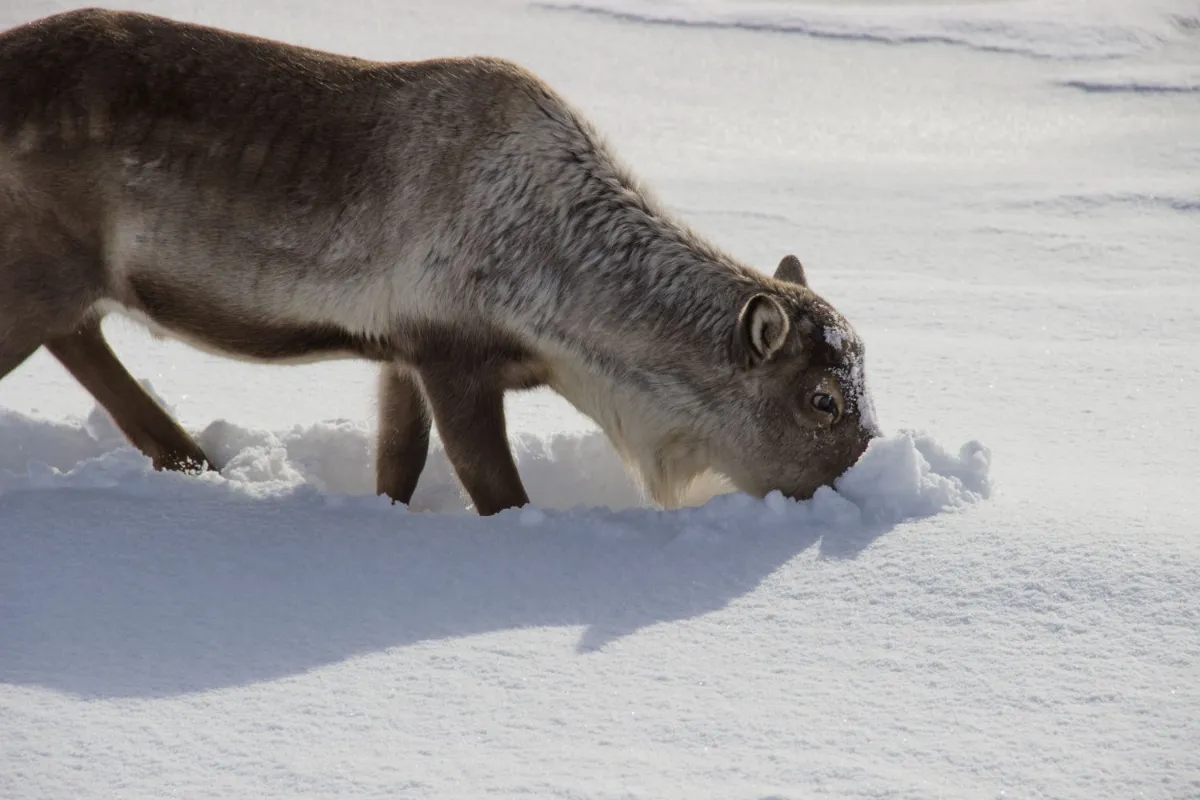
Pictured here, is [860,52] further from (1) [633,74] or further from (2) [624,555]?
(2) [624,555]

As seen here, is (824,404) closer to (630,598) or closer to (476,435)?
(476,435)

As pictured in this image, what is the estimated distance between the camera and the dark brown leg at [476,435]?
4.07 metres

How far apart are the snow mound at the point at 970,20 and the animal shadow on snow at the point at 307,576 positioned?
32.2ft

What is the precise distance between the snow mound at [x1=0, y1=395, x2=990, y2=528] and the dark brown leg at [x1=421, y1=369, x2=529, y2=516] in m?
0.23

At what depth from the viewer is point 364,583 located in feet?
10.8

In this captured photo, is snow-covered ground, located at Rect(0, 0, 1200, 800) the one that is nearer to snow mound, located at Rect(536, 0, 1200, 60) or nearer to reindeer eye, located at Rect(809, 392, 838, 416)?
reindeer eye, located at Rect(809, 392, 838, 416)

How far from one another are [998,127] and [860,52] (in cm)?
230

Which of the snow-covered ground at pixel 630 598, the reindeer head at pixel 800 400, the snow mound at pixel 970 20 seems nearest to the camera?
the snow-covered ground at pixel 630 598

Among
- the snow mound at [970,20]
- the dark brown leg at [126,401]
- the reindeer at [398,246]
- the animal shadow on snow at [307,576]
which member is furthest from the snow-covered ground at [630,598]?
the snow mound at [970,20]

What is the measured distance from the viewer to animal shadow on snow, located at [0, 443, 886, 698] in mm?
2904

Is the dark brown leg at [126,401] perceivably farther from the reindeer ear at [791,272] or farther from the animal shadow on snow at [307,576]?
the reindeer ear at [791,272]

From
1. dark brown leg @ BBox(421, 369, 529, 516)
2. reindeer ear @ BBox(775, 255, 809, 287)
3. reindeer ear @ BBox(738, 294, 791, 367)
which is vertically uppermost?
reindeer ear @ BBox(775, 255, 809, 287)

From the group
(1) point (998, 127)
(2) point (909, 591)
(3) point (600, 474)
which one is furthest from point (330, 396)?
(1) point (998, 127)

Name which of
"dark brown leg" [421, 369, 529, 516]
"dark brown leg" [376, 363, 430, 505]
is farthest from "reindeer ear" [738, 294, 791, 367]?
"dark brown leg" [376, 363, 430, 505]
